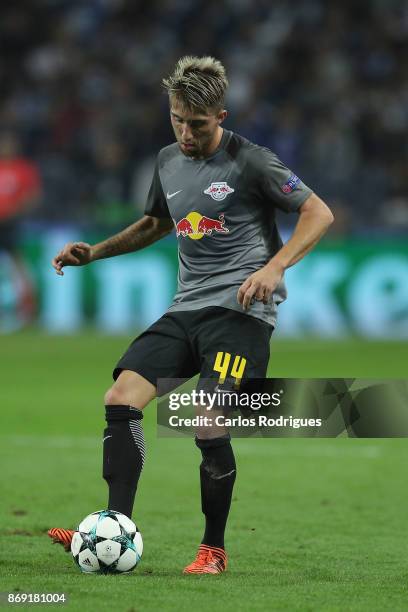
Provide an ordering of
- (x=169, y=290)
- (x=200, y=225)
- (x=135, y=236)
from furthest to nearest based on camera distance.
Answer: (x=169, y=290), (x=135, y=236), (x=200, y=225)

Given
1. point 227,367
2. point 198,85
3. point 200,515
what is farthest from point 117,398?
point 200,515

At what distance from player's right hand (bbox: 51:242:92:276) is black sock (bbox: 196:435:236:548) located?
0.99 meters

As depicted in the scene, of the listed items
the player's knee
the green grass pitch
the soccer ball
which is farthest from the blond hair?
the green grass pitch

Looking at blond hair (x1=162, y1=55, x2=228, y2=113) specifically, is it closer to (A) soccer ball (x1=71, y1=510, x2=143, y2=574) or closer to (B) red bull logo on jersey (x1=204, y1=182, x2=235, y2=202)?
(B) red bull logo on jersey (x1=204, y1=182, x2=235, y2=202)

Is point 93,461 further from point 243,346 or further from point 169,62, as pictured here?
point 169,62

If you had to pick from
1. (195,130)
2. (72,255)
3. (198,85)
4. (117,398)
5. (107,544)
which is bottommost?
(107,544)

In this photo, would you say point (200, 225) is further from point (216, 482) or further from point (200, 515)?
point (200, 515)

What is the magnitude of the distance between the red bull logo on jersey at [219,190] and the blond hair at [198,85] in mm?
309

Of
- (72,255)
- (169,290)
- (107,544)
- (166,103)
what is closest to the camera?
(107,544)

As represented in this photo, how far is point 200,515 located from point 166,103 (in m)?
12.6

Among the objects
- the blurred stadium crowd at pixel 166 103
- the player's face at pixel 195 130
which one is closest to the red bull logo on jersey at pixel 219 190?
the player's face at pixel 195 130

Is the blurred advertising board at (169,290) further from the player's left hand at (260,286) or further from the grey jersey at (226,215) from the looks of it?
the player's left hand at (260,286)

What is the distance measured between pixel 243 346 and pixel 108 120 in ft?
46.9

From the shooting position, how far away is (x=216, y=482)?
5.07 metres
